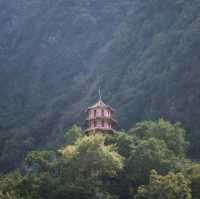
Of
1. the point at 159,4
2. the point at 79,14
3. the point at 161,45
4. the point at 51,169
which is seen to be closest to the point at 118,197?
the point at 51,169

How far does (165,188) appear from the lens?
38.7m

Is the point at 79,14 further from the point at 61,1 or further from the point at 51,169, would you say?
the point at 51,169

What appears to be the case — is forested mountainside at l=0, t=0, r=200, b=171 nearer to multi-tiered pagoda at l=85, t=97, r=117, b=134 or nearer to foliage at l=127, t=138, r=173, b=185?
multi-tiered pagoda at l=85, t=97, r=117, b=134

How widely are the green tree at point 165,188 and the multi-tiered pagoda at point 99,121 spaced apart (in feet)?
31.5

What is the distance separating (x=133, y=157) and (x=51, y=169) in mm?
5957

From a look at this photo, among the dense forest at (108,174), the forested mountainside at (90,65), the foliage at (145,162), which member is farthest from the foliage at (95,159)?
the forested mountainside at (90,65)

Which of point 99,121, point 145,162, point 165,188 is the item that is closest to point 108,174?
point 145,162

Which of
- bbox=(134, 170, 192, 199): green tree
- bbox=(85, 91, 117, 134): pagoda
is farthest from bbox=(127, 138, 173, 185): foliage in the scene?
bbox=(85, 91, 117, 134): pagoda

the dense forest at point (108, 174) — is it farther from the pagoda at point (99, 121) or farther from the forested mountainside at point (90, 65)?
the forested mountainside at point (90, 65)

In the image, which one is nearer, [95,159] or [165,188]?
[165,188]

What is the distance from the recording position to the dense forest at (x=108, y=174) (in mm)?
39781

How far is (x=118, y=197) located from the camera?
41.8 metres

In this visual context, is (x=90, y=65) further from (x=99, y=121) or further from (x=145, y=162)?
(x=145, y=162)

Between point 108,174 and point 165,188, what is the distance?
5.10 m
